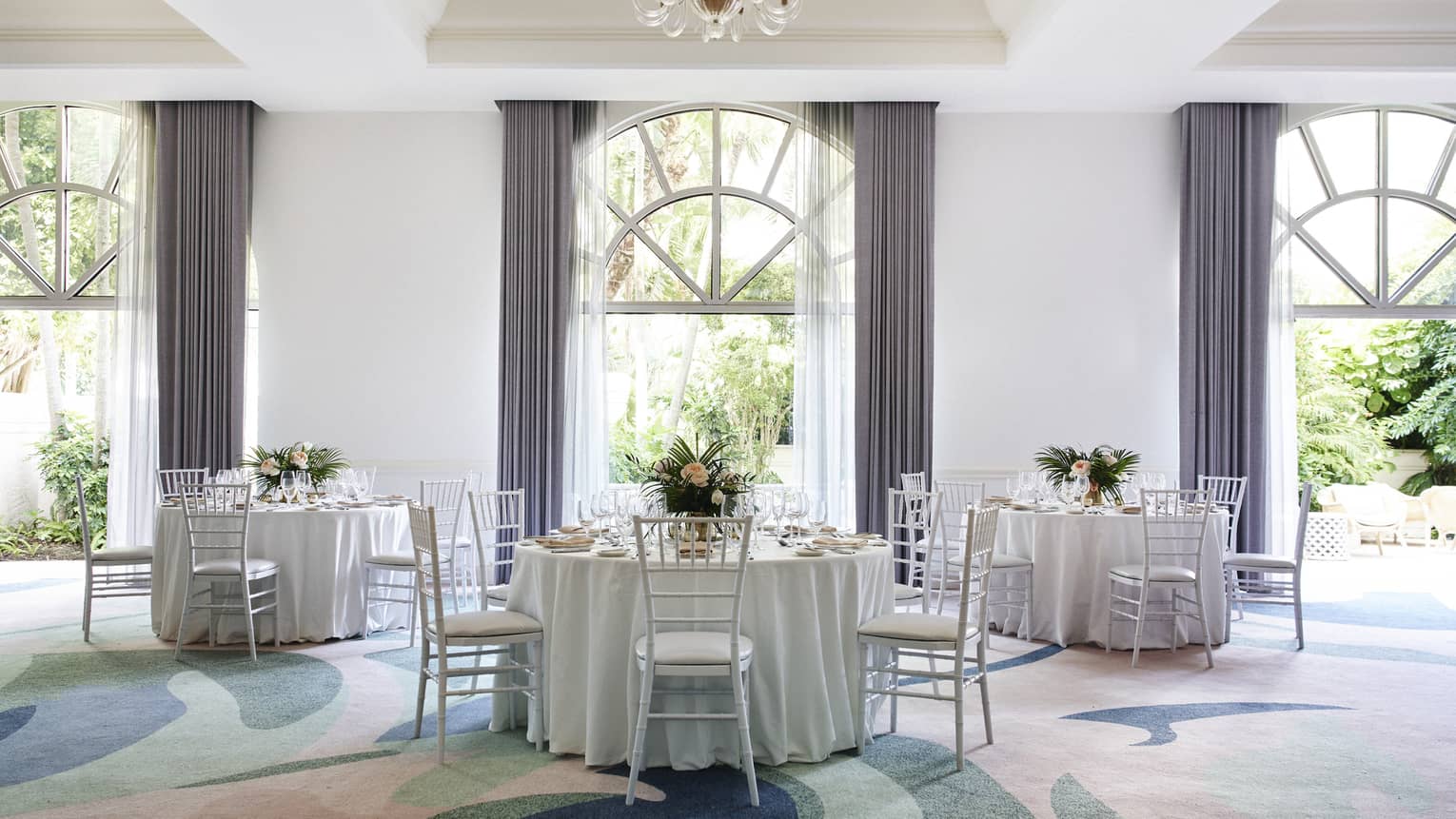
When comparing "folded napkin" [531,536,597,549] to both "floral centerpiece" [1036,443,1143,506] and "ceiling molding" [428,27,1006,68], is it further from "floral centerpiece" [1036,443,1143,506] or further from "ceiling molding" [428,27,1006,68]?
"ceiling molding" [428,27,1006,68]

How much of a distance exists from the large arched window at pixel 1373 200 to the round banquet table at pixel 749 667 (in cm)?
709

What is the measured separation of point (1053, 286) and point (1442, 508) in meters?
6.58

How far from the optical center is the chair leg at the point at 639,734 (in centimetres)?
359

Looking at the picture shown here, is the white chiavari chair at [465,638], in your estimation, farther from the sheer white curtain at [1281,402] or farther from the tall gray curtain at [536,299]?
the sheer white curtain at [1281,402]

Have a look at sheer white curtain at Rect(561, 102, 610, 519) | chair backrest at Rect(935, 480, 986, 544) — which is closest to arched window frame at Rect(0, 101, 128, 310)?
sheer white curtain at Rect(561, 102, 610, 519)

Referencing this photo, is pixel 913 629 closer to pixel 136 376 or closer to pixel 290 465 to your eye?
pixel 290 465

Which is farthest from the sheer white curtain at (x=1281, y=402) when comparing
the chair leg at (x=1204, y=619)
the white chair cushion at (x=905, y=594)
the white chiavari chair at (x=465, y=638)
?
the white chiavari chair at (x=465, y=638)

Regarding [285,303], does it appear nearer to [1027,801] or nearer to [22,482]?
[22,482]

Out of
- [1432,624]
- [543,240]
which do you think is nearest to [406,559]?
[543,240]

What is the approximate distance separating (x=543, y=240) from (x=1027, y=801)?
21.3 feet

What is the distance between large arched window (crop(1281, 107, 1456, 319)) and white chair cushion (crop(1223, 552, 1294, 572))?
137 inches

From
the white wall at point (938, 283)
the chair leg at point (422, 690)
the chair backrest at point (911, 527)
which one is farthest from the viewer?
the white wall at point (938, 283)

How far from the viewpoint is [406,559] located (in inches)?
248

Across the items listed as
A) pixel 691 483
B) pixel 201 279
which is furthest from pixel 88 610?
pixel 691 483
